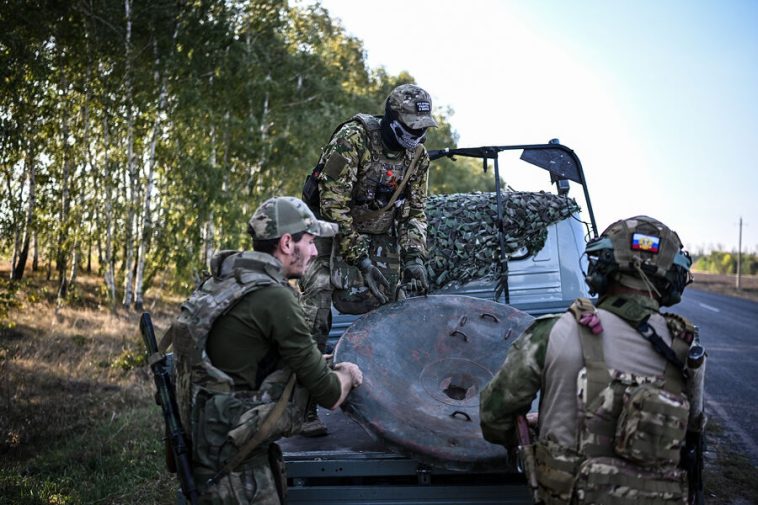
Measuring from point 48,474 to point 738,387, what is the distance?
313 inches

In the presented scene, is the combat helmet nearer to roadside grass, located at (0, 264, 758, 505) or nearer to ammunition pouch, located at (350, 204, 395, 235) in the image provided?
ammunition pouch, located at (350, 204, 395, 235)

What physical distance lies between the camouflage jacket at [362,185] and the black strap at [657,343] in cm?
218

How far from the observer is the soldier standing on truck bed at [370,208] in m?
4.57

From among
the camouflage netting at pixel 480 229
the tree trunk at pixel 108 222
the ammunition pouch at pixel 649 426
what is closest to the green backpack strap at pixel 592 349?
the ammunition pouch at pixel 649 426

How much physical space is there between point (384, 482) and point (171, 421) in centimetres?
95

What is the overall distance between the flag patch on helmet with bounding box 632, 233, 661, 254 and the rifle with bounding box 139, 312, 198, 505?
195cm

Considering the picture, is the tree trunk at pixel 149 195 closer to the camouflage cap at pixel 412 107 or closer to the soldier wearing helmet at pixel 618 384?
the camouflage cap at pixel 412 107

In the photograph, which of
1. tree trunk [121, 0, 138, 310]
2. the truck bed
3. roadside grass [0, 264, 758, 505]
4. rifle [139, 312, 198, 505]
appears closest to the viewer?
rifle [139, 312, 198, 505]

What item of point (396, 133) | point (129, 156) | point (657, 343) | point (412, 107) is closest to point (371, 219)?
point (396, 133)

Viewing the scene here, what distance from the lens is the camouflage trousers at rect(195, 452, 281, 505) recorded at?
292 cm

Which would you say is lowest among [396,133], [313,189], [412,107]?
[313,189]

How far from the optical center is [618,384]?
2.57 m

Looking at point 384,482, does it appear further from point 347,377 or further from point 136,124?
point 136,124

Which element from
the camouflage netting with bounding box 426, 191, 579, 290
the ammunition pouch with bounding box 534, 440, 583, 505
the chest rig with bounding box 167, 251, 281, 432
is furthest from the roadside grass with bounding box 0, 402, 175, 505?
the ammunition pouch with bounding box 534, 440, 583, 505
